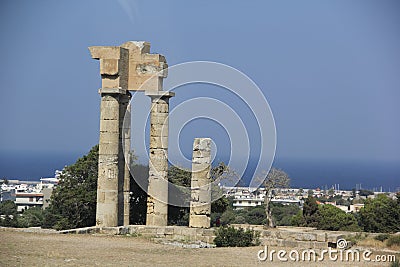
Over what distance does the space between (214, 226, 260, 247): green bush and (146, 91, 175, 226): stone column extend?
13.2ft

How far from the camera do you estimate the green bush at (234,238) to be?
2278 centimetres

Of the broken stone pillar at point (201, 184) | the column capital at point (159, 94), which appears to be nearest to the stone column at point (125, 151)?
the column capital at point (159, 94)

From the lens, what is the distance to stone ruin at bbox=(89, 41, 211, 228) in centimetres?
2616

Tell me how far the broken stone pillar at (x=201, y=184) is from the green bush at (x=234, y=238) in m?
3.48

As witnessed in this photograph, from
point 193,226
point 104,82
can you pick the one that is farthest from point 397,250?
point 104,82

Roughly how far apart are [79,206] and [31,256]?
12590mm

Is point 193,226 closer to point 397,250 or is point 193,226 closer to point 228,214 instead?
point 397,250

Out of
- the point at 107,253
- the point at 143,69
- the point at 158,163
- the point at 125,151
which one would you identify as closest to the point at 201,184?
the point at 158,163

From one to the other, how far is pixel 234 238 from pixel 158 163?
17.4 ft

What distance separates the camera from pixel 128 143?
27.5 m

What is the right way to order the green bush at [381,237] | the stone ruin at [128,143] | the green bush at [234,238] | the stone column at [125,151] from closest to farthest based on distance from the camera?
the green bush at [234,238]
the green bush at [381,237]
the stone ruin at [128,143]
the stone column at [125,151]

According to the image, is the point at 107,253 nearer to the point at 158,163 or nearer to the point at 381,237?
the point at 158,163

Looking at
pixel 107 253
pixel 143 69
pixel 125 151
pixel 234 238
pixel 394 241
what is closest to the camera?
pixel 107 253

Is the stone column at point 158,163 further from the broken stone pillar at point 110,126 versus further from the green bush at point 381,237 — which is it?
the green bush at point 381,237
